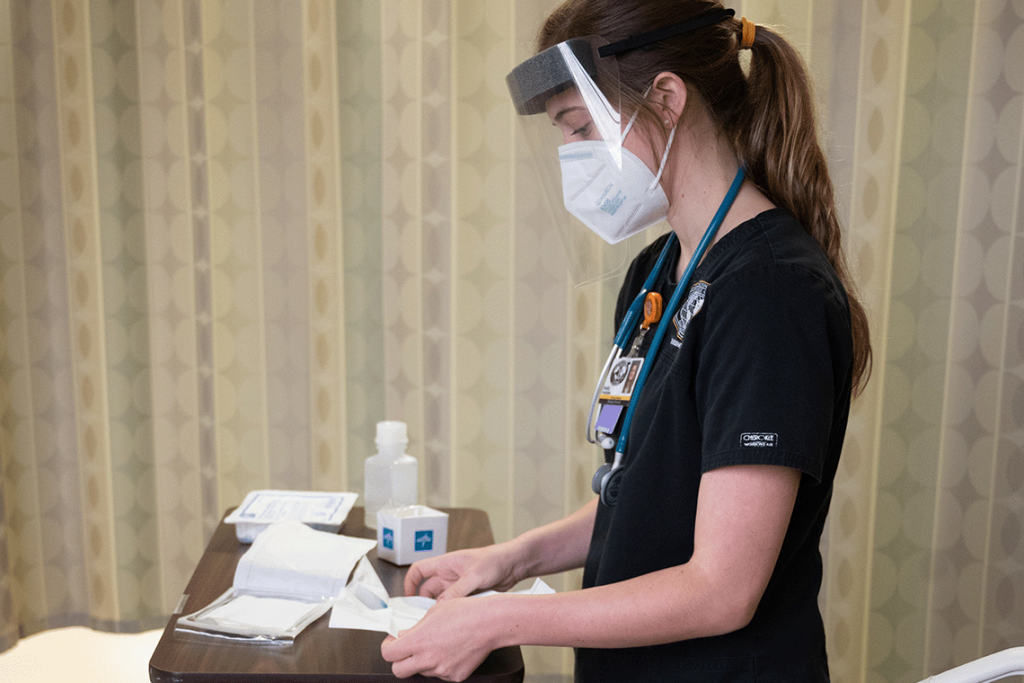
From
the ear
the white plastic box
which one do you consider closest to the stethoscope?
the ear

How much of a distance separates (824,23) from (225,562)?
1.80 metres

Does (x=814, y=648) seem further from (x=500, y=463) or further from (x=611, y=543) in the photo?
(x=500, y=463)

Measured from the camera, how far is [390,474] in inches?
52.8

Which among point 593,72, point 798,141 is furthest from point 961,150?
point 593,72

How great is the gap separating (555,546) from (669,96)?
0.64 meters

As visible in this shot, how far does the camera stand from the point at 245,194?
7.34 ft

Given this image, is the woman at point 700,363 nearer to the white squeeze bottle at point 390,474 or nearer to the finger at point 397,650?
the finger at point 397,650

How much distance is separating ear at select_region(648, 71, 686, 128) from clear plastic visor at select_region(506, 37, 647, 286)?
0.04 metres

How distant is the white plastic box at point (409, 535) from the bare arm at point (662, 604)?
12.7 inches

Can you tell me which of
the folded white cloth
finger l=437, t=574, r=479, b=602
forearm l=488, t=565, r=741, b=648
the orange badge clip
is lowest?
the folded white cloth

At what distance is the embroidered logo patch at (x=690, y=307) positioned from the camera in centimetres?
89

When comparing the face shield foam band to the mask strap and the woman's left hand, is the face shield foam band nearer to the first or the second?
the mask strap

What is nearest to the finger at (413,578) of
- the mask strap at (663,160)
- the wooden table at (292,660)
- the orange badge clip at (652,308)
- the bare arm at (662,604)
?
the wooden table at (292,660)

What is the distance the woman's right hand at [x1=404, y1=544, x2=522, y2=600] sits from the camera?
1.10 metres
